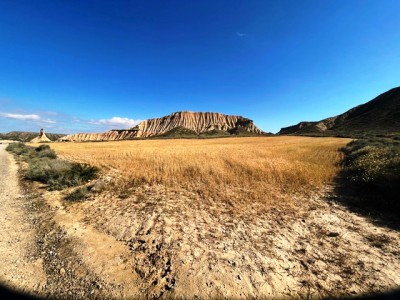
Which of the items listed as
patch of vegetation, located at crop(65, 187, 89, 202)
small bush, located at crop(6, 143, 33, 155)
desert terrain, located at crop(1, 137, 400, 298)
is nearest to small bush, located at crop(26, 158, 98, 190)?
desert terrain, located at crop(1, 137, 400, 298)

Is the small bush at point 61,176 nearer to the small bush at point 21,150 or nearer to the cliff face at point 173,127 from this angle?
the small bush at point 21,150

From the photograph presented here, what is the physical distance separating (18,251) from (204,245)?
187 inches

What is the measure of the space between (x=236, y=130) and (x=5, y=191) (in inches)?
6456

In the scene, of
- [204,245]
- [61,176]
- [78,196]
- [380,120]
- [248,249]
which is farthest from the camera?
[380,120]

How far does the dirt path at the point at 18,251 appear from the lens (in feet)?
14.3

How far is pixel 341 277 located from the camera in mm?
4520

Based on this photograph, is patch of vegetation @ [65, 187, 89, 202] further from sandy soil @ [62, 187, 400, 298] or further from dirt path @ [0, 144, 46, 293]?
dirt path @ [0, 144, 46, 293]

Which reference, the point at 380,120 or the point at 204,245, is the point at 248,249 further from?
the point at 380,120

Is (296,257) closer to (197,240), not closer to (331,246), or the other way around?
(331,246)

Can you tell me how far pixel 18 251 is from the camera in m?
5.39

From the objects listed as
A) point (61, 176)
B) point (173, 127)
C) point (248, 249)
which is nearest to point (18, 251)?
point (248, 249)

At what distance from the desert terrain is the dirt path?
0.16 feet

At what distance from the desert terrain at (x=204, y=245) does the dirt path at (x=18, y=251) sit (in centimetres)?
5

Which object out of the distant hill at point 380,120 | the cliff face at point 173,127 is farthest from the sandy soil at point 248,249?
the cliff face at point 173,127
